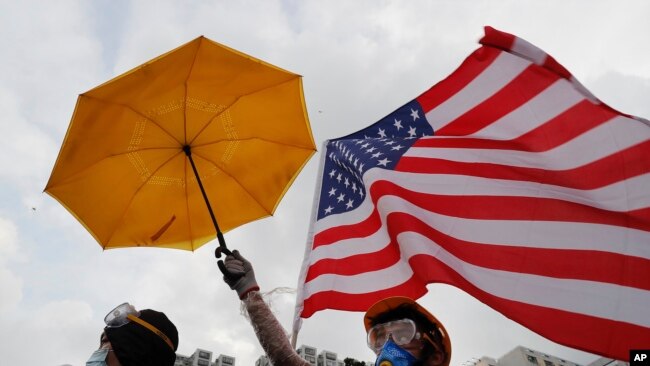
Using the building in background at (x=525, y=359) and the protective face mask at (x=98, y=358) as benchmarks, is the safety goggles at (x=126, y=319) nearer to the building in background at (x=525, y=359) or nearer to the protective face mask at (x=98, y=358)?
the protective face mask at (x=98, y=358)

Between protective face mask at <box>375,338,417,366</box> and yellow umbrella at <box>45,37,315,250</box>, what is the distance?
6.48 ft

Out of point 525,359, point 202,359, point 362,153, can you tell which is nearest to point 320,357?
point 202,359

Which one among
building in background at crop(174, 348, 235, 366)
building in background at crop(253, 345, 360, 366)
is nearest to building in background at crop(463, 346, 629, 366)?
building in background at crop(253, 345, 360, 366)

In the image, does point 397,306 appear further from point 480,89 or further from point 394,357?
point 480,89

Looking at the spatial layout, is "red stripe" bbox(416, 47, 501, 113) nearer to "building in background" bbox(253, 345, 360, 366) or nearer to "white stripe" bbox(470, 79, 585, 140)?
"white stripe" bbox(470, 79, 585, 140)

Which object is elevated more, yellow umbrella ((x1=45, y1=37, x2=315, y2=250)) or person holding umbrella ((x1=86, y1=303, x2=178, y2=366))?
yellow umbrella ((x1=45, y1=37, x2=315, y2=250))

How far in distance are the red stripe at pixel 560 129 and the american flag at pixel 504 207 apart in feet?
0.04

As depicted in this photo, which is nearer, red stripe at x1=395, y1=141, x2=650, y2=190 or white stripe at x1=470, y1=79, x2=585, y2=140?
red stripe at x1=395, y1=141, x2=650, y2=190

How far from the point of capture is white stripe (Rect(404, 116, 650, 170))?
4.25 meters

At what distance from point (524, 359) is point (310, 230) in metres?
72.4

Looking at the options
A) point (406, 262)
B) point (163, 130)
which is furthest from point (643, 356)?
point (163, 130)

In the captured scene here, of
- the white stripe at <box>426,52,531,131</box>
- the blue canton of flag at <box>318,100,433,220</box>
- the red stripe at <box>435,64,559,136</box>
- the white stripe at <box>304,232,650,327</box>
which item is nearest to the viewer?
the white stripe at <box>304,232,650,327</box>

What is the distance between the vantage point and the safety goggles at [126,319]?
295cm

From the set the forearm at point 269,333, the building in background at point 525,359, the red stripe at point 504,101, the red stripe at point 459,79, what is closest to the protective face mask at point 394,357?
the forearm at point 269,333
